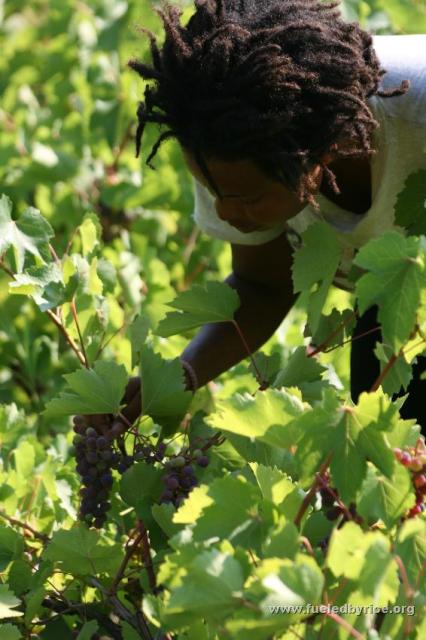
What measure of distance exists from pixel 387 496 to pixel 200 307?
0.62 metres

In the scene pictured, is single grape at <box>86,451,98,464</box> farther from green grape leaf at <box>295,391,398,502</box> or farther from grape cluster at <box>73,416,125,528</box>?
green grape leaf at <box>295,391,398,502</box>

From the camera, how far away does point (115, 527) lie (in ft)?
7.22

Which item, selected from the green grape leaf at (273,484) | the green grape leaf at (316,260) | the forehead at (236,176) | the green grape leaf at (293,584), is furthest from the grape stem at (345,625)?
the forehead at (236,176)

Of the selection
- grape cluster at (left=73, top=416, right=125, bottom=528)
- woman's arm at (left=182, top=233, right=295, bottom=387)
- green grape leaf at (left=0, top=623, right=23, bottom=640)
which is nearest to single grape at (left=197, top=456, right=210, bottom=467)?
grape cluster at (left=73, top=416, right=125, bottom=528)

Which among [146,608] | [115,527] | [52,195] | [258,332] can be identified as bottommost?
[52,195]

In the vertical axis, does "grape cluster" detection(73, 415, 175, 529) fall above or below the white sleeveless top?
below

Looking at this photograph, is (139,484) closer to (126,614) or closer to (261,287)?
(126,614)

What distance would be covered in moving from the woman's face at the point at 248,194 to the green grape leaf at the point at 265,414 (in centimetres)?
52

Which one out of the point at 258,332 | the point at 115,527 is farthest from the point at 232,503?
the point at 258,332

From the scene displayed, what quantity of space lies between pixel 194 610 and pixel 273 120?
793 mm

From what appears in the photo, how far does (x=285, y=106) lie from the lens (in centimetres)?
178

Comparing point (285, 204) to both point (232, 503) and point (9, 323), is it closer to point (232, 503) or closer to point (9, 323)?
point (232, 503)

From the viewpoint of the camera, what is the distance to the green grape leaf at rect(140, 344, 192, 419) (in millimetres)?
1868

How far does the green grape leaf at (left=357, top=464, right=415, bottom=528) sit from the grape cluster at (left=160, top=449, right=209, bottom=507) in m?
0.45
